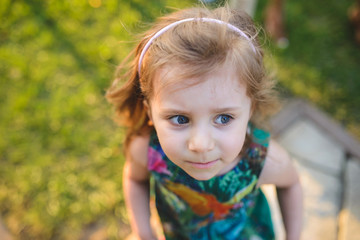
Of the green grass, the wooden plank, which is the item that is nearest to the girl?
the wooden plank

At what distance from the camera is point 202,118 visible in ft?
3.36

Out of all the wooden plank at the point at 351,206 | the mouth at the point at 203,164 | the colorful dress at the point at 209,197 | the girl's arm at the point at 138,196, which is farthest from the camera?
the wooden plank at the point at 351,206

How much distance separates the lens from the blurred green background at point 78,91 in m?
2.36

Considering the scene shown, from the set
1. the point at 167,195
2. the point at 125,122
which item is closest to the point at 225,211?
the point at 167,195

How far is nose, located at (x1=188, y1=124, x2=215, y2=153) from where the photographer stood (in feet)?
3.36

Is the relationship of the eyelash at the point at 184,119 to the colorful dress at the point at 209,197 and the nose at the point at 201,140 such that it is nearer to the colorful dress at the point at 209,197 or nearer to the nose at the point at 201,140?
the nose at the point at 201,140

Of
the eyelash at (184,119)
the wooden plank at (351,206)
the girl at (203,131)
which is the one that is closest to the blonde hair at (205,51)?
the girl at (203,131)

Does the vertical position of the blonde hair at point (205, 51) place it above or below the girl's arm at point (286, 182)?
above

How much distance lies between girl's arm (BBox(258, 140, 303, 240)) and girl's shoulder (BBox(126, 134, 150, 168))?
514 mm

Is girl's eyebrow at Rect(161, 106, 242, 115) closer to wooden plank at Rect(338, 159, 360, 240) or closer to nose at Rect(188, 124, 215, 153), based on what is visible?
nose at Rect(188, 124, 215, 153)

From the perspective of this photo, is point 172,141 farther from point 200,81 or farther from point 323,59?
point 323,59

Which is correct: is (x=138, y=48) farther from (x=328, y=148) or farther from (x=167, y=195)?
(x=328, y=148)

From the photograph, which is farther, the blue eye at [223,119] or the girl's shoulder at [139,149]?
the girl's shoulder at [139,149]

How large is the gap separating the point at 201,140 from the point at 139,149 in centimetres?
52
